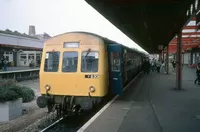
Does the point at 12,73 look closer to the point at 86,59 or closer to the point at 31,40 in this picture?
the point at 86,59

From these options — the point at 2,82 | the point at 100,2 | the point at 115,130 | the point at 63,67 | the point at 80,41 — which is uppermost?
the point at 100,2

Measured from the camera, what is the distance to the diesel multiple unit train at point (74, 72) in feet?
28.1

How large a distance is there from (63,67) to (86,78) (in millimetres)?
1003

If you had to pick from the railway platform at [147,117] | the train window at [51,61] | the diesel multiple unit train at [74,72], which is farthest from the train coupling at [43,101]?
the railway platform at [147,117]

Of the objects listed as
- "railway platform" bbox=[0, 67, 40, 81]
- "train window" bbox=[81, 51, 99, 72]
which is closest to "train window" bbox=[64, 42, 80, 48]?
"train window" bbox=[81, 51, 99, 72]

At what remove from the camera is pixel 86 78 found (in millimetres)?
8586

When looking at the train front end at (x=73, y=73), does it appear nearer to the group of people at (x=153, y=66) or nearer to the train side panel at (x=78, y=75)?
the train side panel at (x=78, y=75)

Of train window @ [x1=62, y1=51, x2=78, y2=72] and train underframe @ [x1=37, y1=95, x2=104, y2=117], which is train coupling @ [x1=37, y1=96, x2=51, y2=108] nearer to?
train underframe @ [x1=37, y1=95, x2=104, y2=117]

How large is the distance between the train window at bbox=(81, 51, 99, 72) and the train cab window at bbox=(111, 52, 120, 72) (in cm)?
121

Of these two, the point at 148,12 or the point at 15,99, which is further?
the point at 148,12

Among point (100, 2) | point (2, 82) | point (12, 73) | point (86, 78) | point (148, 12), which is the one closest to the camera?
point (86, 78)

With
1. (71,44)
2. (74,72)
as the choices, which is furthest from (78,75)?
(71,44)

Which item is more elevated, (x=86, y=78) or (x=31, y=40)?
(x=31, y=40)

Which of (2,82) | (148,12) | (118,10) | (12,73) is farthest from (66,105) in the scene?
(12,73)
